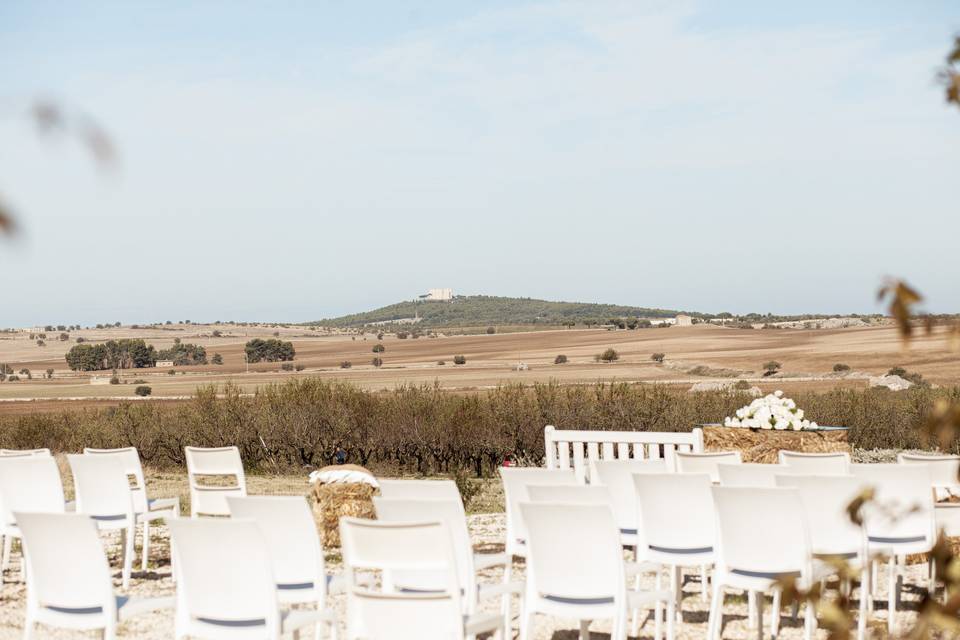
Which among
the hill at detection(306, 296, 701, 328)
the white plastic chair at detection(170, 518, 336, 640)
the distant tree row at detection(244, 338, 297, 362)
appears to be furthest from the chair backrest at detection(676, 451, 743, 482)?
the hill at detection(306, 296, 701, 328)

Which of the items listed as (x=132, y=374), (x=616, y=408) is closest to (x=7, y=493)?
(x=616, y=408)

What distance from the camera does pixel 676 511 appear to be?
5.56 meters

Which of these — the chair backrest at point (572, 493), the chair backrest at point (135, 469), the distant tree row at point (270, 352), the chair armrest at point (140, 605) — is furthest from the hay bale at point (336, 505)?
the distant tree row at point (270, 352)

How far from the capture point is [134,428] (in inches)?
851

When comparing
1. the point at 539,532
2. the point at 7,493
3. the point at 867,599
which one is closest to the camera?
the point at 539,532

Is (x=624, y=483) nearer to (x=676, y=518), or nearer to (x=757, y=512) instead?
(x=676, y=518)

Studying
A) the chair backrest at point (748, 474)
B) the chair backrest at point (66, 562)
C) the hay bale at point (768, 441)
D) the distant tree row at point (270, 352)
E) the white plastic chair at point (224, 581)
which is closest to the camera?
the white plastic chair at point (224, 581)

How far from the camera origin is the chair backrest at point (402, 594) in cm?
360

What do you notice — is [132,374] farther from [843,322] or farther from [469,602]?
[469,602]

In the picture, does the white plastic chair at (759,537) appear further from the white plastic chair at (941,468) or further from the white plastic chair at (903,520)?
the white plastic chair at (941,468)

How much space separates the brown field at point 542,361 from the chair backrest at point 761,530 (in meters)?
35.2

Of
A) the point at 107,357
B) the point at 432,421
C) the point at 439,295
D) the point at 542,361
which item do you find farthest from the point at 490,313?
the point at 432,421

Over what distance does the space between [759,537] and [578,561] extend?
92 cm

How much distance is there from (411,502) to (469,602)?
472 mm
